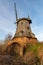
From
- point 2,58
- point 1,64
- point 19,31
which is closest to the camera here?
point 1,64

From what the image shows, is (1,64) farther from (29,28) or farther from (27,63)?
(29,28)

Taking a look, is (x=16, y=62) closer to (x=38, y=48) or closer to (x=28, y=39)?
(x=38, y=48)

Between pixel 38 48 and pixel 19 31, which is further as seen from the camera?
pixel 19 31

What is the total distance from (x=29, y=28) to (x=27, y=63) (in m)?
12.0

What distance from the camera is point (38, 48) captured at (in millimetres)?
26203

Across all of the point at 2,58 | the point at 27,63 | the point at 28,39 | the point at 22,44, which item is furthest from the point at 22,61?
the point at 28,39

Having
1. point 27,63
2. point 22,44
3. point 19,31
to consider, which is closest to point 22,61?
point 27,63

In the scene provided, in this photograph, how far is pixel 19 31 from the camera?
32.3 metres

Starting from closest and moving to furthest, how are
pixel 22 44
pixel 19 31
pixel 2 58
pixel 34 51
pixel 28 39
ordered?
pixel 2 58
pixel 34 51
pixel 22 44
pixel 28 39
pixel 19 31

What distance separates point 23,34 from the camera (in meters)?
31.2

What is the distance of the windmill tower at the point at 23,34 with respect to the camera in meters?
28.9

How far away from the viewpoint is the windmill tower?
94.9 feet

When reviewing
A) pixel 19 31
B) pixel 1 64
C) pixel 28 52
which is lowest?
pixel 1 64

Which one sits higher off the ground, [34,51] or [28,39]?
[28,39]
